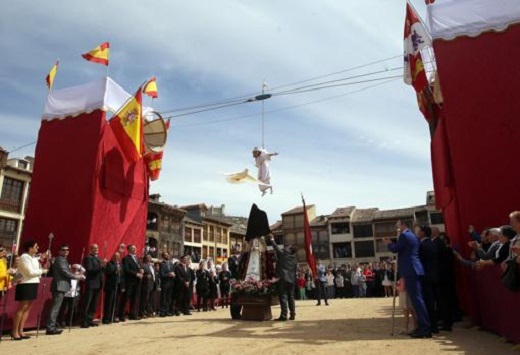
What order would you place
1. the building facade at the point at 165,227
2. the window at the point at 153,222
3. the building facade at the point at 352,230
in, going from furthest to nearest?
1. the building facade at the point at 352,230
2. the window at the point at 153,222
3. the building facade at the point at 165,227

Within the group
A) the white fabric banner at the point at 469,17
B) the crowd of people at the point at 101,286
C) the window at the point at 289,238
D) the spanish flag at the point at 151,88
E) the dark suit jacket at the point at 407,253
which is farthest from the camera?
the window at the point at 289,238

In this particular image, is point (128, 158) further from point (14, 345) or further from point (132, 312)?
point (14, 345)

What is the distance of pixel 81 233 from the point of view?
9.88 meters

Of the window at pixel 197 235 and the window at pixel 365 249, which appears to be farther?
the window at pixel 365 249

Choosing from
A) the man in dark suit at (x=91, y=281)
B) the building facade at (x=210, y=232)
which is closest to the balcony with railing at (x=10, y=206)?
the building facade at (x=210, y=232)

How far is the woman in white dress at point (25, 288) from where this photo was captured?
704 centimetres

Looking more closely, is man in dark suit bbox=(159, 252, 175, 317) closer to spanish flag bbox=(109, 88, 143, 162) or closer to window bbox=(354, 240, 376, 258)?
spanish flag bbox=(109, 88, 143, 162)

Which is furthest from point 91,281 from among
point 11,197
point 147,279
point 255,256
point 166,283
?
point 11,197

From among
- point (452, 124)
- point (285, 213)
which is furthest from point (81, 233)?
point (285, 213)

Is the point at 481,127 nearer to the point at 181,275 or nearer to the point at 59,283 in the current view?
the point at 59,283

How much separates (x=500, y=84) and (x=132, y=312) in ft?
33.5

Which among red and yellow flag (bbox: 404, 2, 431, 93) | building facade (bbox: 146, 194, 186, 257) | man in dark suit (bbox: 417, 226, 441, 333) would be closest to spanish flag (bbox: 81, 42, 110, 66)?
red and yellow flag (bbox: 404, 2, 431, 93)

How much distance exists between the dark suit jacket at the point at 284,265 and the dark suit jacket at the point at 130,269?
145 inches

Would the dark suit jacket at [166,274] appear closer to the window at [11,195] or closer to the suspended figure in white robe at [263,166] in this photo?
the suspended figure in white robe at [263,166]
